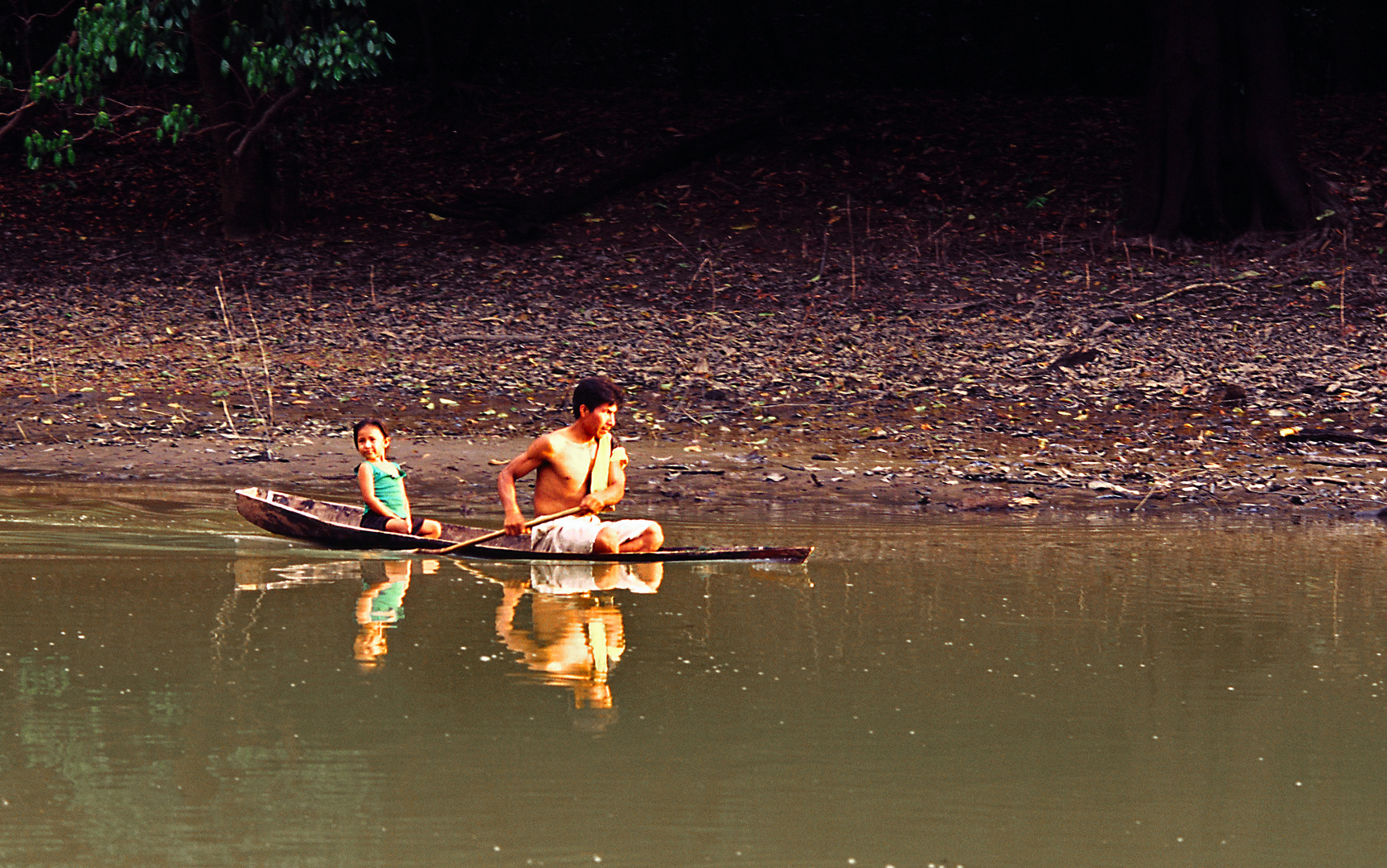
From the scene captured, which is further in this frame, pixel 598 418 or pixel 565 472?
pixel 565 472

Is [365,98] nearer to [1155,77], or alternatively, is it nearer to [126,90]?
[126,90]

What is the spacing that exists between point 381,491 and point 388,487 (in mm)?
50

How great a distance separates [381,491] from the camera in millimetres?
10078

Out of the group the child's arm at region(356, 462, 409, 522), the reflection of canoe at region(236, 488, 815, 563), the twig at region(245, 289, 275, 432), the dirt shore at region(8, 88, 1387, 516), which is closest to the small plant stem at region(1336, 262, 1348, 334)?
the dirt shore at region(8, 88, 1387, 516)

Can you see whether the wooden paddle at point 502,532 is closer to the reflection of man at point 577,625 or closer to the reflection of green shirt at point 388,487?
the reflection of man at point 577,625

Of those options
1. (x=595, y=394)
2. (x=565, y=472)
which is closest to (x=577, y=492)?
(x=565, y=472)

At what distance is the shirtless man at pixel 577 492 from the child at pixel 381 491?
726 millimetres

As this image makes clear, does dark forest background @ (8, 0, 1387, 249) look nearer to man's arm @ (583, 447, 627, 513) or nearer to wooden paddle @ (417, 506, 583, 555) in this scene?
wooden paddle @ (417, 506, 583, 555)

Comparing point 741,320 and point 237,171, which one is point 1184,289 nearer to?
point 741,320

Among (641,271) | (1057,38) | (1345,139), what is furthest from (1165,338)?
(1057,38)

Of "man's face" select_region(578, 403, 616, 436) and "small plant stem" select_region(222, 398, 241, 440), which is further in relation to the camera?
"small plant stem" select_region(222, 398, 241, 440)

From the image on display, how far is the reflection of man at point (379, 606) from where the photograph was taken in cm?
720

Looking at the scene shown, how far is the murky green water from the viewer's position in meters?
4.80

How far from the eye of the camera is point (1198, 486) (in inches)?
490
